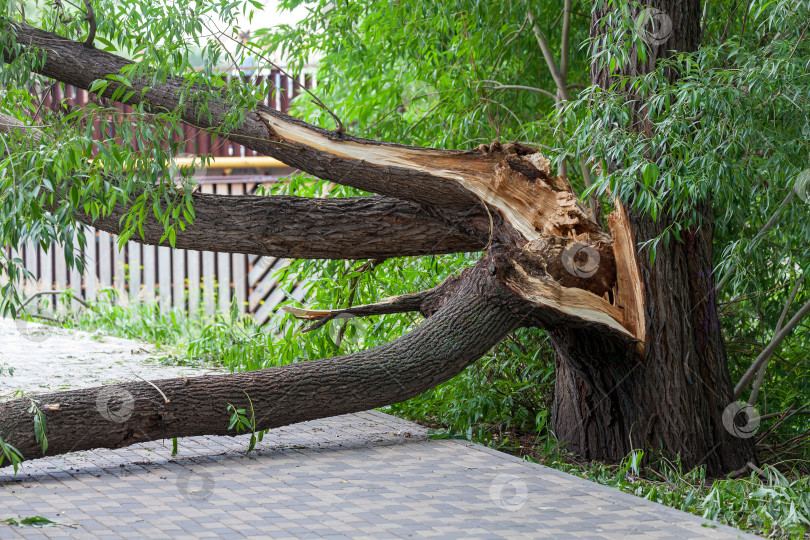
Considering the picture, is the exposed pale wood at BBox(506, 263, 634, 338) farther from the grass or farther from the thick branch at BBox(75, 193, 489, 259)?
the grass

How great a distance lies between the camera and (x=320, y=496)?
4230 millimetres

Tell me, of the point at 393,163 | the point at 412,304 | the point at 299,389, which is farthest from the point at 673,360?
the point at 299,389

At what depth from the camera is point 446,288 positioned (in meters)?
5.63

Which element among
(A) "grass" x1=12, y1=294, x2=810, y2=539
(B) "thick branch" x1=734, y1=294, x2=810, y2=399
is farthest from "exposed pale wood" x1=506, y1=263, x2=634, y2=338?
(B) "thick branch" x1=734, y1=294, x2=810, y2=399

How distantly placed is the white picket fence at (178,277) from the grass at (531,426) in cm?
165

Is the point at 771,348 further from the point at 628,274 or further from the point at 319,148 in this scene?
the point at 319,148

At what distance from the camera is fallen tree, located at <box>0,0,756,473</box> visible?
504 centimetres

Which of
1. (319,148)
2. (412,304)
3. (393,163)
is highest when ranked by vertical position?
(319,148)

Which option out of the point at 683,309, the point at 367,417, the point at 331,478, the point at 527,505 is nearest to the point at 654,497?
the point at 527,505

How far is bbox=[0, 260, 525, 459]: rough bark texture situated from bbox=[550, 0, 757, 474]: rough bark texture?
56 centimetres

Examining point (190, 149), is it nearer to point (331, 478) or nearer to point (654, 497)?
point (331, 478)

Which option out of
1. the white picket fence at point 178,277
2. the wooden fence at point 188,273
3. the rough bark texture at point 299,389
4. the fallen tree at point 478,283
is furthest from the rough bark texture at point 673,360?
the white picket fence at point 178,277

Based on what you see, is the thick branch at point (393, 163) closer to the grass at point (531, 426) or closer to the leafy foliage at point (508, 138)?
the leafy foliage at point (508, 138)

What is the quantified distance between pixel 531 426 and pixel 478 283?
1552mm
